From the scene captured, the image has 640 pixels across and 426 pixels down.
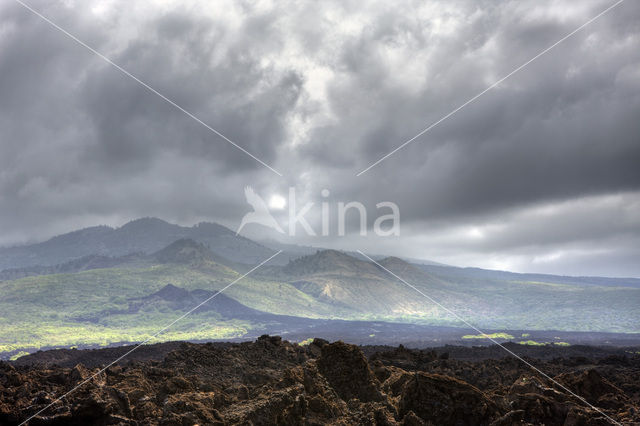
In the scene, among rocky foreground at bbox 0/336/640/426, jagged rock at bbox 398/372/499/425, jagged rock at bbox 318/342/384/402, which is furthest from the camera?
jagged rock at bbox 318/342/384/402

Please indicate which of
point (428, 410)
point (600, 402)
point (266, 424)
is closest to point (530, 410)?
point (428, 410)

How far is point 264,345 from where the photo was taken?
3138cm

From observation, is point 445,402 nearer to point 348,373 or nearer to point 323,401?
point 323,401

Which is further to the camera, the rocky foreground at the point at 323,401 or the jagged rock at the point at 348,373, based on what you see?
the jagged rock at the point at 348,373

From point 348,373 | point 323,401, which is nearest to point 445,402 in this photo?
point 323,401

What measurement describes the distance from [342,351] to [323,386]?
3.10m

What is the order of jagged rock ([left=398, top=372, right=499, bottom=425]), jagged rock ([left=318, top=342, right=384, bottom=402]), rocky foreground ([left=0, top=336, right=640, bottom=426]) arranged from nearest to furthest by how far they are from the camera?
rocky foreground ([left=0, top=336, right=640, bottom=426])
jagged rock ([left=398, top=372, right=499, bottom=425])
jagged rock ([left=318, top=342, right=384, bottom=402])

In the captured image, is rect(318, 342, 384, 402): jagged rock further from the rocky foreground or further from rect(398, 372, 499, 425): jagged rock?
rect(398, 372, 499, 425): jagged rock

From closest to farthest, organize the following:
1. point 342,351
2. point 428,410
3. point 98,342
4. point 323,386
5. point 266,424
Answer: point 266,424 → point 428,410 → point 323,386 → point 342,351 → point 98,342

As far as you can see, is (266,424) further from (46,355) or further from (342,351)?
(46,355)

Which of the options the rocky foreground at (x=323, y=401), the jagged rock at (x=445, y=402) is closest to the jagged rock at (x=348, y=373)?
the rocky foreground at (x=323, y=401)

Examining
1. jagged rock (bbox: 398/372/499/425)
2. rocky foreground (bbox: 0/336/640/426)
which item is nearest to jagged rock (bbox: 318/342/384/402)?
rocky foreground (bbox: 0/336/640/426)

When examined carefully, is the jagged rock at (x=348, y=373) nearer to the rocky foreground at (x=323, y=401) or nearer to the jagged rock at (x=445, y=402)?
the rocky foreground at (x=323, y=401)

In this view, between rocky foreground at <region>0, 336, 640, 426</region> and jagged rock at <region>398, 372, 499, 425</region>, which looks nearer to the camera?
rocky foreground at <region>0, 336, 640, 426</region>
